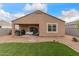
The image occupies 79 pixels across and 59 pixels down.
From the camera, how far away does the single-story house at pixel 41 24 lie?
151 inches

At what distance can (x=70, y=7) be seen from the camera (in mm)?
3836

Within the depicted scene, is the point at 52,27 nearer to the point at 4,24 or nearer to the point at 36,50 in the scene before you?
the point at 36,50

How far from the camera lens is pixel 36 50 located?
3.83 metres

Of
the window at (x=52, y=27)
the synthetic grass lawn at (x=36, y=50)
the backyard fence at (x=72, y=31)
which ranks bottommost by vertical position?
the synthetic grass lawn at (x=36, y=50)

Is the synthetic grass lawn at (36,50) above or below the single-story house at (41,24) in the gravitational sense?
below

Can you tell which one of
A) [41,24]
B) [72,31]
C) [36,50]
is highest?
[41,24]

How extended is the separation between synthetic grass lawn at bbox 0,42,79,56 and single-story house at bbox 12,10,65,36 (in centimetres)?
20

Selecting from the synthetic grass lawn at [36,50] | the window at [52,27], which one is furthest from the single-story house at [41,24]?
the synthetic grass lawn at [36,50]

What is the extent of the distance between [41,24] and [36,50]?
1.43 ft

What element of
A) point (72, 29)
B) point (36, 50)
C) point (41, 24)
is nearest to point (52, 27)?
point (41, 24)

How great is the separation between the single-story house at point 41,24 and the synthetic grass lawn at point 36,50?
0.20m

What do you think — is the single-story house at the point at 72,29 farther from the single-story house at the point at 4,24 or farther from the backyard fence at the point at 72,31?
the single-story house at the point at 4,24

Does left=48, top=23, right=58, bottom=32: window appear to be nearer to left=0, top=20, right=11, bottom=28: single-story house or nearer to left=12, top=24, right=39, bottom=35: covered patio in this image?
left=12, top=24, right=39, bottom=35: covered patio

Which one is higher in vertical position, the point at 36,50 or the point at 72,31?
the point at 72,31
